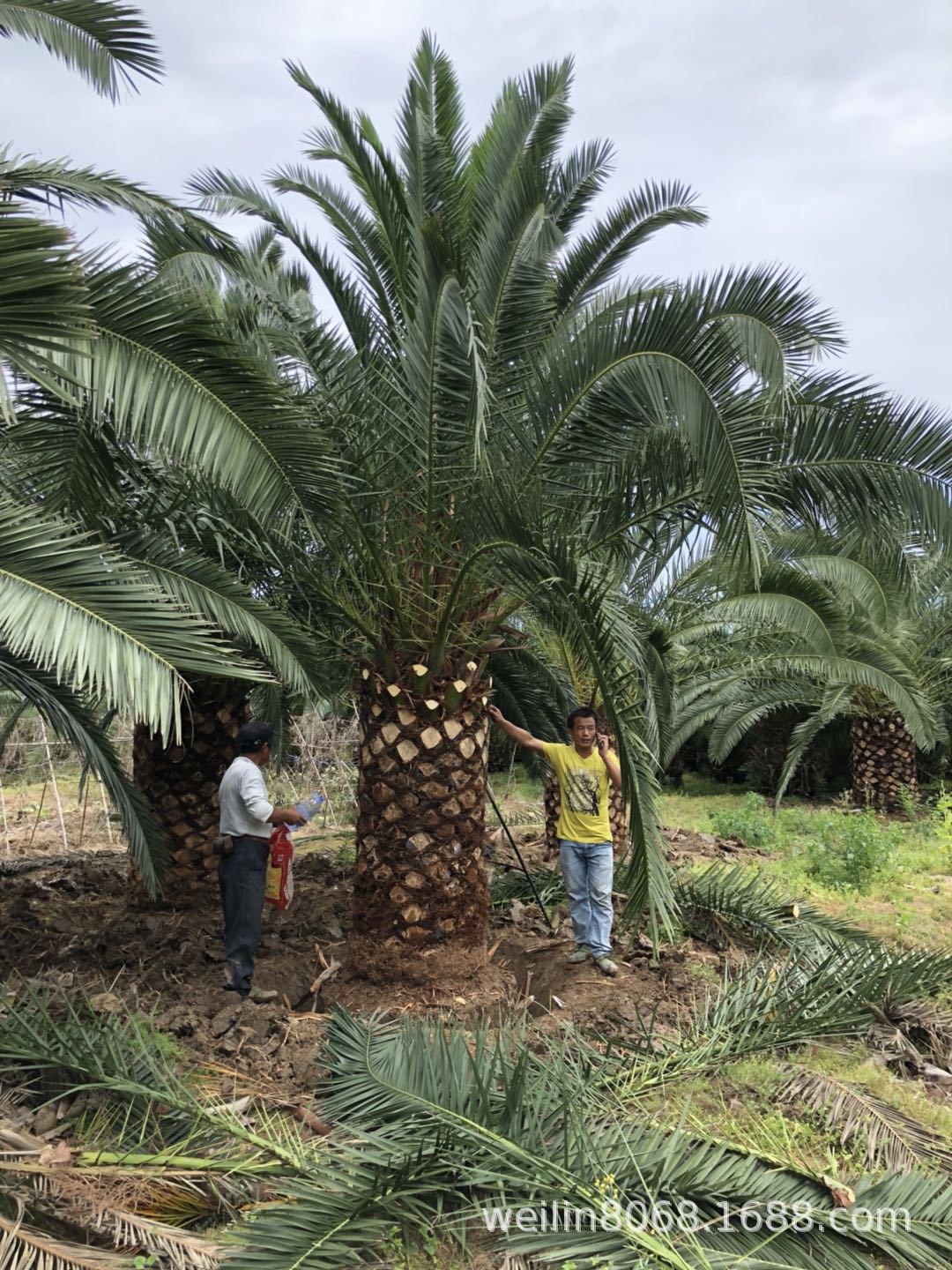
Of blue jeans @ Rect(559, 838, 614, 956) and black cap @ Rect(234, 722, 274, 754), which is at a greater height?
black cap @ Rect(234, 722, 274, 754)

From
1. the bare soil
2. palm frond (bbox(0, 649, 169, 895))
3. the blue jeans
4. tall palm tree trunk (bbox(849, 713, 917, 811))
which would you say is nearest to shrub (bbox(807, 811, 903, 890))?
the bare soil

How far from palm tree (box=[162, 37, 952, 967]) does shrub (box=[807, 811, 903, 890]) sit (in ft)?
13.1

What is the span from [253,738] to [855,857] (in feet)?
19.7

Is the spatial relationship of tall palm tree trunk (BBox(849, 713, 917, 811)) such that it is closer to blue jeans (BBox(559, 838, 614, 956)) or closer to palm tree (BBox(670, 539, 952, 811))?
palm tree (BBox(670, 539, 952, 811))

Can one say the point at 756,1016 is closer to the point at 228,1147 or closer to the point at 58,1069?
the point at 228,1147

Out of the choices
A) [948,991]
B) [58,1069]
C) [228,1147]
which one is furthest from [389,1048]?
[948,991]

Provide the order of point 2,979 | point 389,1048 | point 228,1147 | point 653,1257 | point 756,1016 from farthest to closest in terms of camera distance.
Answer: point 2,979 < point 756,1016 < point 389,1048 < point 228,1147 < point 653,1257

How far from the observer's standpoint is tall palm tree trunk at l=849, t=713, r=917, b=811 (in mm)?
16375

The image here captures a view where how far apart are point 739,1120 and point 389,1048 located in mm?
1483

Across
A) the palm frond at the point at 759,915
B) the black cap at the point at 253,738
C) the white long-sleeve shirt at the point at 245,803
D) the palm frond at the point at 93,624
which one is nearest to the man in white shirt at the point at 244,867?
the white long-sleeve shirt at the point at 245,803

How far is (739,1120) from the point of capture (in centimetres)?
390

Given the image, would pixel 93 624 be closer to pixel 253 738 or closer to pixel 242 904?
pixel 253 738

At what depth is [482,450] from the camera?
15.9 feet

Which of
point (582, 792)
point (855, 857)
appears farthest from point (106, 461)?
point (855, 857)
